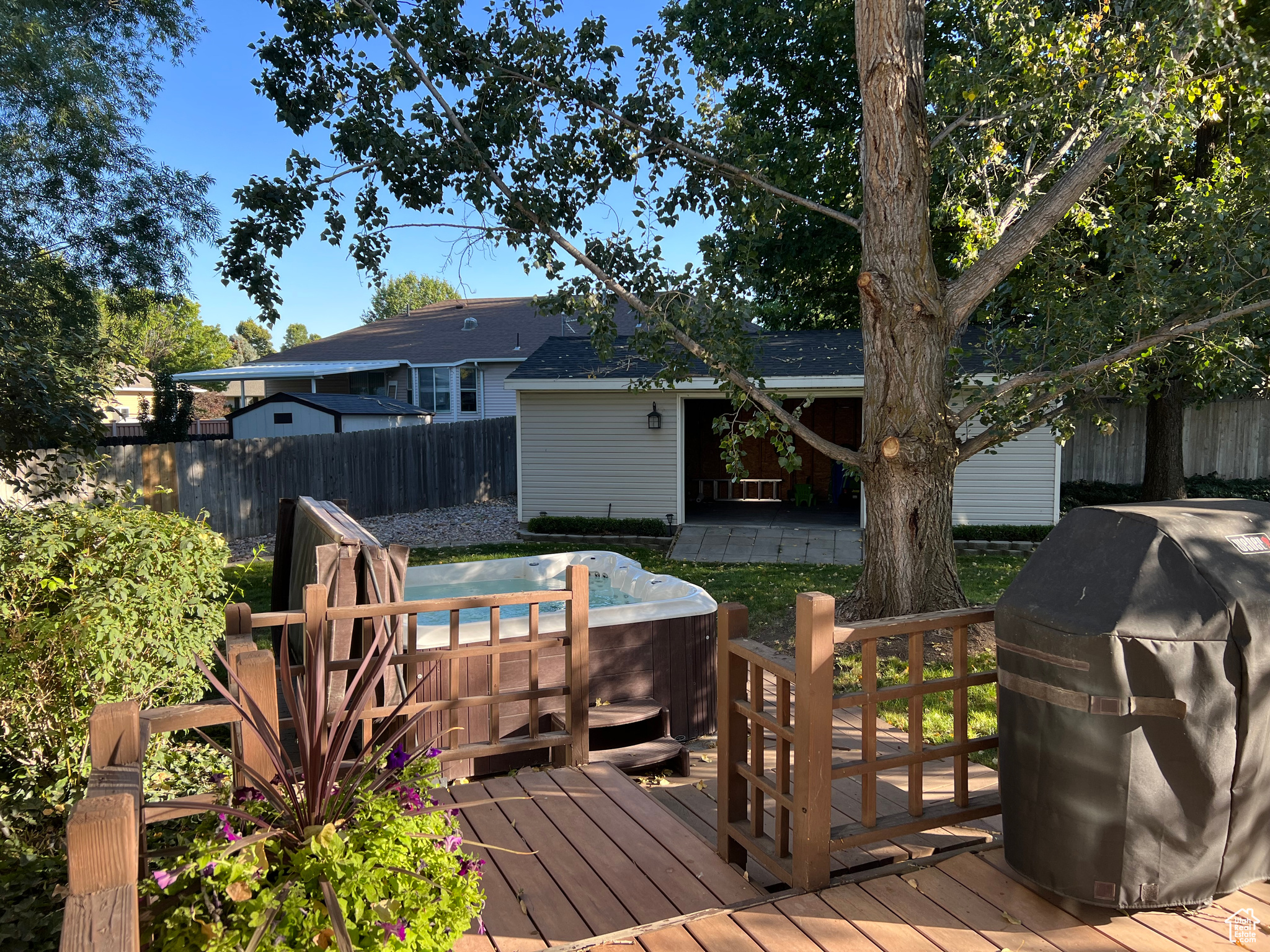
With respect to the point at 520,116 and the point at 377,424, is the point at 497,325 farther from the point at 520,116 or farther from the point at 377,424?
the point at 520,116

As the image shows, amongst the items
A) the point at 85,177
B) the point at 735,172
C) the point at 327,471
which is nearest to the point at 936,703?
the point at 735,172

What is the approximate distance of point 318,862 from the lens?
6.55 ft

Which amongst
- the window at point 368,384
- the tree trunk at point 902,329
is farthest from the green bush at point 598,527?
the window at point 368,384

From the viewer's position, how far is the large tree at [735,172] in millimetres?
6672

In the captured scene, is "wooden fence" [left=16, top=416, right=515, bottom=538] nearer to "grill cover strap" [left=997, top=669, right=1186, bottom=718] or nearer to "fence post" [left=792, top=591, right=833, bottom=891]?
"fence post" [left=792, top=591, right=833, bottom=891]

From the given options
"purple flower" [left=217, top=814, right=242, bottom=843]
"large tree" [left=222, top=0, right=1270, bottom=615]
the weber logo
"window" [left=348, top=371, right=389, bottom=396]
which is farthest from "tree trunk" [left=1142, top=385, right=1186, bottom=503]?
"window" [left=348, top=371, right=389, bottom=396]

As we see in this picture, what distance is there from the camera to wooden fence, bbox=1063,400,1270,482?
15.6 m

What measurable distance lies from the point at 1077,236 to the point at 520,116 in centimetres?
749

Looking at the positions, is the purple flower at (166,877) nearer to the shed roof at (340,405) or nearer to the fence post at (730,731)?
the fence post at (730,731)

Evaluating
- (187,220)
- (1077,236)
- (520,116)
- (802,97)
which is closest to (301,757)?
(520,116)

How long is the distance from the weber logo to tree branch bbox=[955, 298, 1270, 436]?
444 cm

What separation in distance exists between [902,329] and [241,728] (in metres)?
5.58

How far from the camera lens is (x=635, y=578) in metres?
7.17

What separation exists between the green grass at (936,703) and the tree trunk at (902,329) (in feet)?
1.57
